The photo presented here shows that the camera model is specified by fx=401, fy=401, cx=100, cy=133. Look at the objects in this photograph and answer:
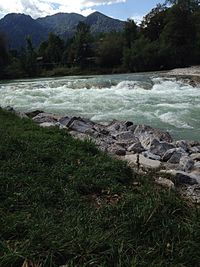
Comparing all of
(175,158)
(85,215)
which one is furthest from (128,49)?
(85,215)

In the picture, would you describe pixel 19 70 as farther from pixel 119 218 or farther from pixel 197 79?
pixel 119 218

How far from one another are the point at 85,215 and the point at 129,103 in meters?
14.1

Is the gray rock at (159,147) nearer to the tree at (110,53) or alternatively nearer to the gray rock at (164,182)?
the gray rock at (164,182)

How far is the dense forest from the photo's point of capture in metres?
52.2

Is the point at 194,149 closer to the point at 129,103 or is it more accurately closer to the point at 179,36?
the point at 129,103

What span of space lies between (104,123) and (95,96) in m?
7.49

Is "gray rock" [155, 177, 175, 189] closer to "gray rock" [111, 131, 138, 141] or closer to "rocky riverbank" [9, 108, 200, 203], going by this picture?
"rocky riverbank" [9, 108, 200, 203]

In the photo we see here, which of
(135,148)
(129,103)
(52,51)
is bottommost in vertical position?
(52,51)

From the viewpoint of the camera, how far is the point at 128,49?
5569 cm

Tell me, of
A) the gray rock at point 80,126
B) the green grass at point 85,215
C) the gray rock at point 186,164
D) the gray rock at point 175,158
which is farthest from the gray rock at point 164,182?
the gray rock at point 80,126

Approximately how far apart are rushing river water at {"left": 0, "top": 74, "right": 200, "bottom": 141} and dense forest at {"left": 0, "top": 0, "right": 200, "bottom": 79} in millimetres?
26611

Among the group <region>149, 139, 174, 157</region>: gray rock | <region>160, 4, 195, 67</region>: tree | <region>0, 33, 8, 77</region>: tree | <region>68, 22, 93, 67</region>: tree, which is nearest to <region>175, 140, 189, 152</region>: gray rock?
<region>149, 139, 174, 157</region>: gray rock

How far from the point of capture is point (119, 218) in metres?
3.95

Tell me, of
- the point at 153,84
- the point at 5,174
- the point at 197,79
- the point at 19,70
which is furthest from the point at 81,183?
the point at 19,70
